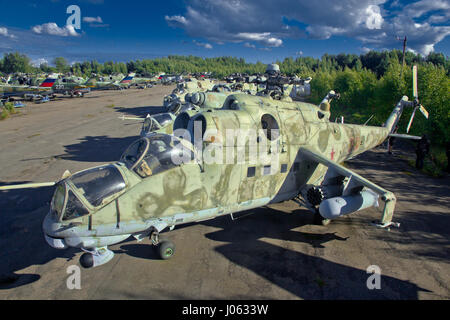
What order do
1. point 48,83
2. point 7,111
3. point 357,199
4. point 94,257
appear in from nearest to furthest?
point 94,257, point 357,199, point 7,111, point 48,83

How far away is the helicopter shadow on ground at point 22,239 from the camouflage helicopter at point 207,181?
6.78 ft

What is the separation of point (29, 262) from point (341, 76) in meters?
44.3

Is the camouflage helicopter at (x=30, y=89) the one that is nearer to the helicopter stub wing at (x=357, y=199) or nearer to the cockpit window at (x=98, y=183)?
the cockpit window at (x=98, y=183)

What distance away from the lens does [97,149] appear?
64.1ft

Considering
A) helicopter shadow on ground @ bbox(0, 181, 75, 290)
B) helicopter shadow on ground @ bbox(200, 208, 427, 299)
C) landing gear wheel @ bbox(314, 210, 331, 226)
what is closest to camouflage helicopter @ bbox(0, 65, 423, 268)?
landing gear wheel @ bbox(314, 210, 331, 226)

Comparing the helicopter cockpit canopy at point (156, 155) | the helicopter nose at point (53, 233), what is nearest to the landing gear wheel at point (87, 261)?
the helicopter nose at point (53, 233)

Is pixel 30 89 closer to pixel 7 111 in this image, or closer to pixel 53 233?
pixel 7 111

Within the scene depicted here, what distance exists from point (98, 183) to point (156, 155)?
62.9 inches

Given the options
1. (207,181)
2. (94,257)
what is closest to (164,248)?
(94,257)

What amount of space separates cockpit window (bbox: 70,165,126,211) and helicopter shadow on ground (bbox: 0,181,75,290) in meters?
2.90

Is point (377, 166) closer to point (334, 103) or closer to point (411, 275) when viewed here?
point (411, 275)

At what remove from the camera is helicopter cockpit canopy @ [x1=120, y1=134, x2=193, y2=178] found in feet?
22.5

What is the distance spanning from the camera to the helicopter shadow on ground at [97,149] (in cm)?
1747
